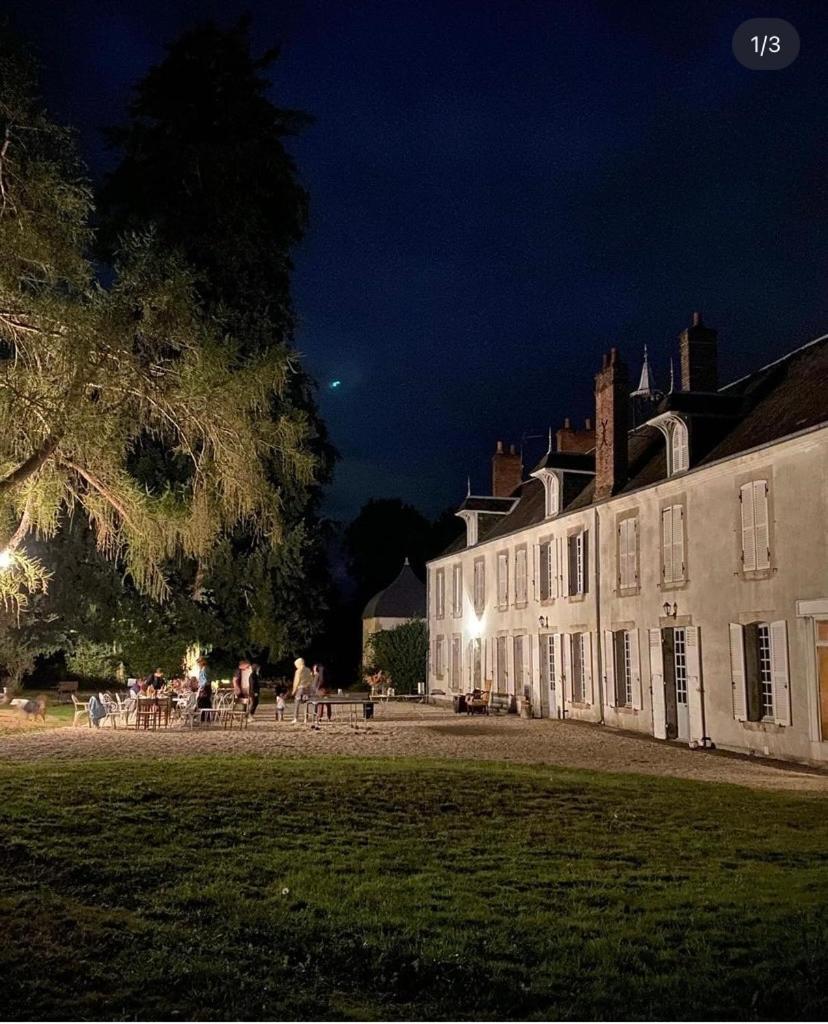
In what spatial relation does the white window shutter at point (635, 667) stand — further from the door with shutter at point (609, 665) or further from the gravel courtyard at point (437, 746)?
the gravel courtyard at point (437, 746)

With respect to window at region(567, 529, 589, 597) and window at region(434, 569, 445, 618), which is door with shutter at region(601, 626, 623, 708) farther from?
window at region(434, 569, 445, 618)

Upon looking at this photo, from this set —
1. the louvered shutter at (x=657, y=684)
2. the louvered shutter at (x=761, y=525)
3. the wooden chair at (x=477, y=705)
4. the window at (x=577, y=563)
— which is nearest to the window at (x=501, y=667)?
the wooden chair at (x=477, y=705)

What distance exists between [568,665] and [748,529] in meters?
8.96

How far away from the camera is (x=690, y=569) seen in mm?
19328

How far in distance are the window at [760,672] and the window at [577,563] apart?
7.13m

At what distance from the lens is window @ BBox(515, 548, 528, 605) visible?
94.6 feet

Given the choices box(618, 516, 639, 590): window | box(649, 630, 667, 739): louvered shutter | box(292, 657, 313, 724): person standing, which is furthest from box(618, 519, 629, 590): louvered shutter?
box(292, 657, 313, 724): person standing

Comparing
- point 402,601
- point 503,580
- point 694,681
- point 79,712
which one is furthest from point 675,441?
point 402,601

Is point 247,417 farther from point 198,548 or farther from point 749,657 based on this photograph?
point 749,657

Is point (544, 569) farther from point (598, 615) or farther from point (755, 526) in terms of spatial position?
point (755, 526)

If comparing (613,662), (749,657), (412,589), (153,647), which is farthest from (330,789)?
(412,589)

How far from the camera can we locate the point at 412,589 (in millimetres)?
49812

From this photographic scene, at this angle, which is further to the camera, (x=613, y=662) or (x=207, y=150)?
(x=207, y=150)

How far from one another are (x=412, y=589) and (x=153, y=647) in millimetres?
23178
